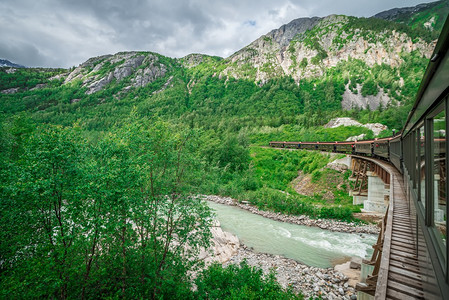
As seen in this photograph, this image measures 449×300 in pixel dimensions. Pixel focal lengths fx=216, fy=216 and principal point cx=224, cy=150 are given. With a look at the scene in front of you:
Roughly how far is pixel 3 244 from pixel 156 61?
207 meters

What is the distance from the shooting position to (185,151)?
9.20 meters

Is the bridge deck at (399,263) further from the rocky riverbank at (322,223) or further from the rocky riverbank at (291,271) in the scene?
the rocky riverbank at (322,223)

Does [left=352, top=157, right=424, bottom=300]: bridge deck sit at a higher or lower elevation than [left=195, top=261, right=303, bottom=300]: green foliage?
higher

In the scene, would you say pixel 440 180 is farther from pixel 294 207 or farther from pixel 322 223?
pixel 294 207

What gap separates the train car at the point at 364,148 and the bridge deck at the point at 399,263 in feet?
57.3

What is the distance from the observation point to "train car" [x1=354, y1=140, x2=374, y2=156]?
2181 cm

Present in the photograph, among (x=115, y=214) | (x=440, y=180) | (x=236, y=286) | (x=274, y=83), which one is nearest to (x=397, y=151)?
(x=236, y=286)

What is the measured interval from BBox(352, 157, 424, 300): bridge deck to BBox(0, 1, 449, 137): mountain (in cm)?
5516

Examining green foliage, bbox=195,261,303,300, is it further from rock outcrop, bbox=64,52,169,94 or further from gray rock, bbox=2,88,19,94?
gray rock, bbox=2,88,19,94

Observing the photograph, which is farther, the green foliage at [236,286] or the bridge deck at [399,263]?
the green foliage at [236,286]

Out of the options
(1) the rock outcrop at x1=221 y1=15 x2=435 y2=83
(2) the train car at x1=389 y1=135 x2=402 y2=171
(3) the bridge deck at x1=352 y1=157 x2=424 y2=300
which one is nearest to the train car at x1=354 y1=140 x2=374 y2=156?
(2) the train car at x1=389 y1=135 x2=402 y2=171

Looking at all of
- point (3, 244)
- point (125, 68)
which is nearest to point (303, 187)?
point (3, 244)

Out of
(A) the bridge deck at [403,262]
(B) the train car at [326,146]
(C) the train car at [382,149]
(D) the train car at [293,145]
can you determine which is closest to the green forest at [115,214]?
(A) the bridge deck at [403,262]

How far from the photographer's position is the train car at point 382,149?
1703 centimetres
